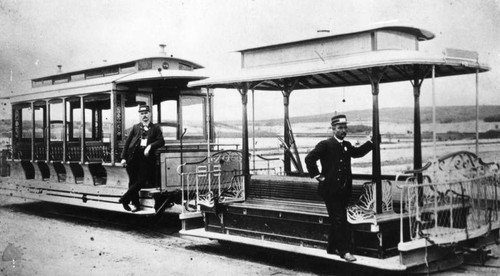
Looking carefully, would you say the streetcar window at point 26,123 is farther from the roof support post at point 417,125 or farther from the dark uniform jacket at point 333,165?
the roof support post at point 417,125

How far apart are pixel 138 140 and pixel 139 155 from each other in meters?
0.29

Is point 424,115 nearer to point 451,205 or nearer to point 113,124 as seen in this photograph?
point 113,124

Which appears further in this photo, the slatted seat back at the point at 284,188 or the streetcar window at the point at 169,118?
the streetcar window at the point at 169,118

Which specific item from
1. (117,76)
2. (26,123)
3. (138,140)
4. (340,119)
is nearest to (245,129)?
(340,119)

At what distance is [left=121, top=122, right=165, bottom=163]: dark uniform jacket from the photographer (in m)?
9.72

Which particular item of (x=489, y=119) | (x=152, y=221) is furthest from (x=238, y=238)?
(x=489, y=119)

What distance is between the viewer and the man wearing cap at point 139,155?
32.1 ft

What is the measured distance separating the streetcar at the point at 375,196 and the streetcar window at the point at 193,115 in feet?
10.3

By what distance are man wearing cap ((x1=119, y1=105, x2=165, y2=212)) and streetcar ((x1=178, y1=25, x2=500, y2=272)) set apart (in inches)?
66.4

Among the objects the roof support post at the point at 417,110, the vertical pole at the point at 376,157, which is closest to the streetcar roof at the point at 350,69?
the roof support post at the point at 417,110

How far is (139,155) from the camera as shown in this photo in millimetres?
9938

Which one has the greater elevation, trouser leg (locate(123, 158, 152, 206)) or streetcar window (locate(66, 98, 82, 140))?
streetcar window (locate(66, 98, 82, 140))

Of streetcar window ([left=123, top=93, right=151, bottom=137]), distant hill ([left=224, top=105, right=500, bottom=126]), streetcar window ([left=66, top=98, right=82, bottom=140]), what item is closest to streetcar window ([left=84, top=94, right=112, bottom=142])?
streetcar window ([left=66, top=98, right=82, bottom=140])

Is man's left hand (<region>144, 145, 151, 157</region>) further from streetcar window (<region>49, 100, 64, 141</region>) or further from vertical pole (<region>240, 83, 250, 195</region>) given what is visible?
streetcar window (<region>49, 100, 64, 141</region>)
